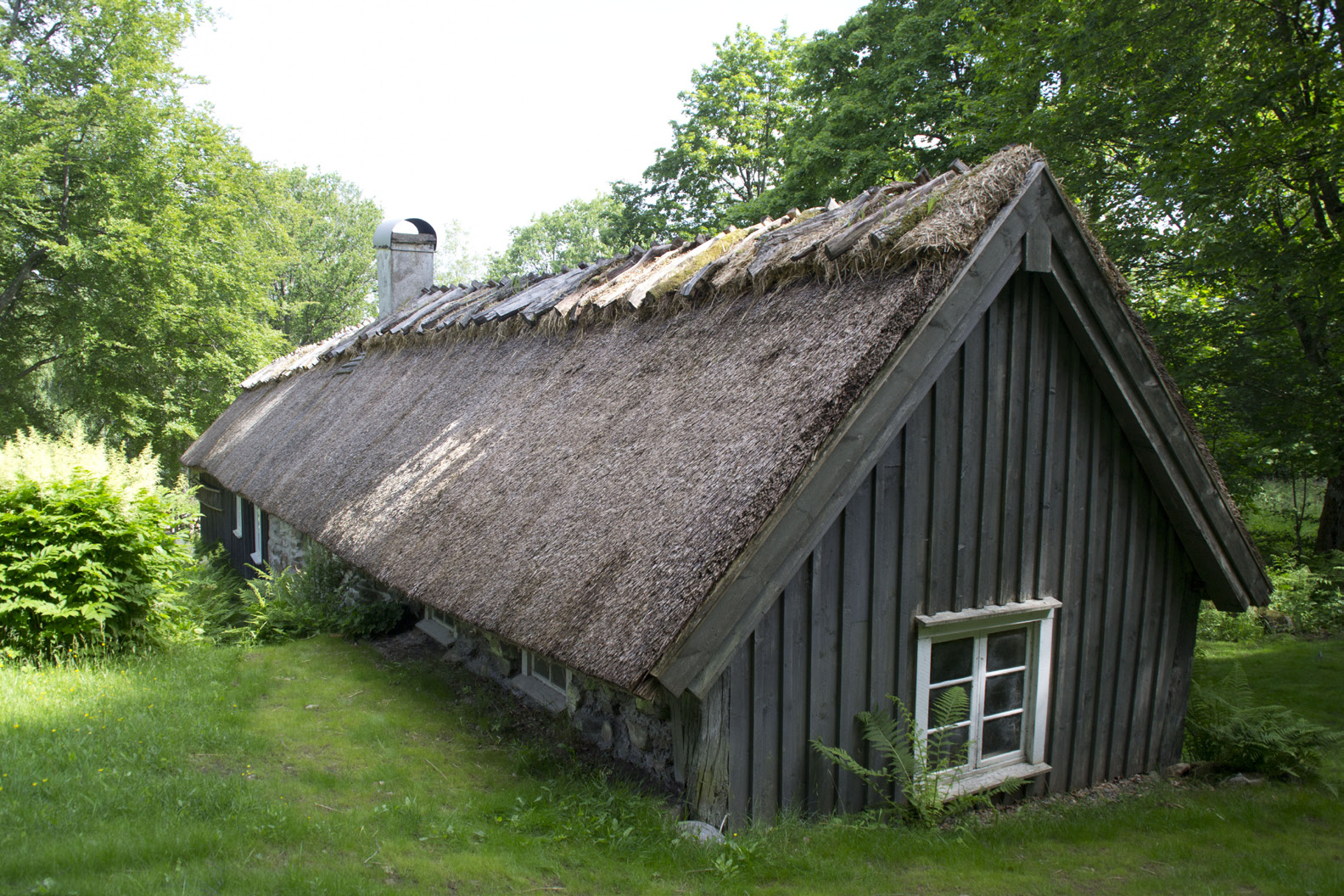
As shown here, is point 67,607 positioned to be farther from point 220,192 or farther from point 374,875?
point 220,192

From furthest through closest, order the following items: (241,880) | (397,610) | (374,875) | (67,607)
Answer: (397,610) < (67,607) < (374,875) < (241,880)

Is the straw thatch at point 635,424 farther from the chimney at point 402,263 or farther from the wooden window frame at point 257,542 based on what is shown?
the chimney at point 402,263

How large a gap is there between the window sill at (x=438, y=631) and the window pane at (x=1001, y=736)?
4924 mm

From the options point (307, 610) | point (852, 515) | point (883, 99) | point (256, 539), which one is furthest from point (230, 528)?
point (883, 99)

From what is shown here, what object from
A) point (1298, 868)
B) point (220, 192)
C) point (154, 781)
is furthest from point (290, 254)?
point (1298, 868)

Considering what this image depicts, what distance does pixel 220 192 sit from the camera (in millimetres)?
23391

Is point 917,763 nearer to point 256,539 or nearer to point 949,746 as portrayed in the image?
point 949,746

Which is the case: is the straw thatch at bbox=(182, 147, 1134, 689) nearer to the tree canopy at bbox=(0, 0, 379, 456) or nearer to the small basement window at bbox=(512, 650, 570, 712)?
the small basement window at bbox=(512, 650, 570, 712)

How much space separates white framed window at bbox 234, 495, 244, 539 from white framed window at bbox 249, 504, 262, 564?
35.4 inches

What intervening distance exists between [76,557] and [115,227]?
17.0m

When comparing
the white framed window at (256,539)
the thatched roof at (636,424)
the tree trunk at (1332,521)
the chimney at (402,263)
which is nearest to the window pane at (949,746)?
the thatched roof at (636,424)

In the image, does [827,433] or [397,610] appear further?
[397,610]

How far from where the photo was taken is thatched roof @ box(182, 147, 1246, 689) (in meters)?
4.35

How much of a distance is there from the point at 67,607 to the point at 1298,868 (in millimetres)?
9314
